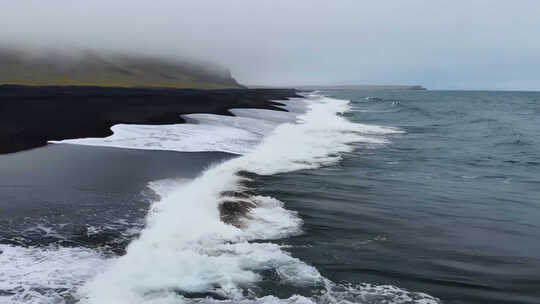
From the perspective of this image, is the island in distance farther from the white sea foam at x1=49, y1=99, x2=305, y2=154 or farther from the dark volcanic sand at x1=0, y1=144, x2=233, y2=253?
the dark volcanic sand at x1=0, y1=144, x2=233, y2=253

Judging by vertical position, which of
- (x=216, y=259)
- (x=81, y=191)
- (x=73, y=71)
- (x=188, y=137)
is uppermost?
(x=73, y=71)

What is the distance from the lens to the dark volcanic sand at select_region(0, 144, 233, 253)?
11.0 meters

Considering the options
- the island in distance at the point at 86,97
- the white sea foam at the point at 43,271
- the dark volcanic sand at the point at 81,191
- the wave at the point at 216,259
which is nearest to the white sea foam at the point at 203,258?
the wave at the point at 216,259

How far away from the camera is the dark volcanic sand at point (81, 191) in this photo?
36.1 feet

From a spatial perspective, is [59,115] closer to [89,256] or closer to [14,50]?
[89,256]

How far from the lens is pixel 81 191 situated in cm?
1467

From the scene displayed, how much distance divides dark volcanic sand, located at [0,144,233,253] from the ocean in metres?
0.06

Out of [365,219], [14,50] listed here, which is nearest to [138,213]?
[365,219]

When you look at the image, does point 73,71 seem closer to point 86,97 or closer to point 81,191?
point 86,97

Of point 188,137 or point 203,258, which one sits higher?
point 188,137

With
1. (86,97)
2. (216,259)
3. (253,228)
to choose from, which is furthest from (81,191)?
(86,97)

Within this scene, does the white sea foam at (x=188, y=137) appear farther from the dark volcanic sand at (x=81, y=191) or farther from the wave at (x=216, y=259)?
the wave at (x=216, y=259)

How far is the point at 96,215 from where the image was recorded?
12.4 m

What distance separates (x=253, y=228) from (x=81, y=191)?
5692 millimetres
